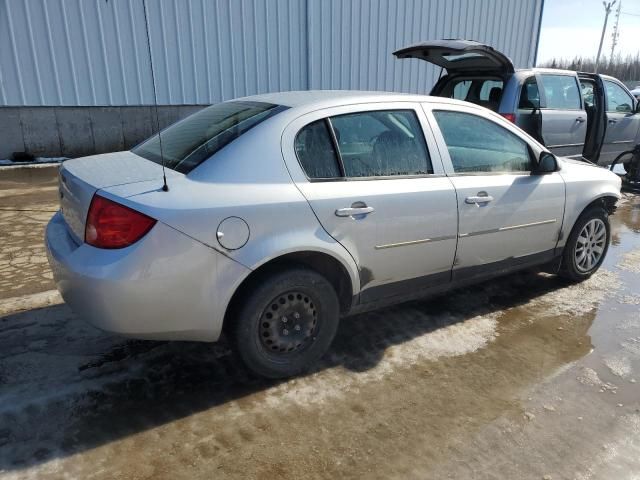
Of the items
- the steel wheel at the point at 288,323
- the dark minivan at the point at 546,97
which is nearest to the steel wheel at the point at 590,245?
the dark minivan at the point at 546,97

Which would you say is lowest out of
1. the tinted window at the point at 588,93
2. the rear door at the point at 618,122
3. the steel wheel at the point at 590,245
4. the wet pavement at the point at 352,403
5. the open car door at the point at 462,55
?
the wet pavement at the point at 352,403

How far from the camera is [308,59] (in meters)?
11.0

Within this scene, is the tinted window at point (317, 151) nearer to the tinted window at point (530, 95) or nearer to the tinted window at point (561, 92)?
the tinted window at point (530, 95)

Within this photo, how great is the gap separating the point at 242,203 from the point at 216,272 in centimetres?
38

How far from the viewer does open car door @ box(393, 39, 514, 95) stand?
5.47 metres

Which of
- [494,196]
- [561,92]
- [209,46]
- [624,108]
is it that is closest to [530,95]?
[561,92]

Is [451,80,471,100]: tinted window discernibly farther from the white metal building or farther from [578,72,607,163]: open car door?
the white metal building

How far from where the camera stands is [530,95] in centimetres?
639

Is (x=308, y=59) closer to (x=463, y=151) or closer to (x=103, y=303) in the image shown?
(x=463, y=151)

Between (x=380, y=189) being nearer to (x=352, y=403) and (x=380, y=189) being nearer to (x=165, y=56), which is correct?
(x=352, y=403)

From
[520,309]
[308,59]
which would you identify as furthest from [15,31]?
[520,309]

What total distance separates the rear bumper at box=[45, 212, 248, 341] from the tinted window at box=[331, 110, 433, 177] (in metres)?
1.01

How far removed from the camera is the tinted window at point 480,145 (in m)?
3.35

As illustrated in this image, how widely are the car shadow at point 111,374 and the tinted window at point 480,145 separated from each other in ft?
3.77
